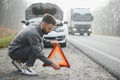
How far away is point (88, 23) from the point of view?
135ft

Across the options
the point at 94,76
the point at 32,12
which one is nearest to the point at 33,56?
the point at 94,76

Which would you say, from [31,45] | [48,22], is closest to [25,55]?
[31,45]

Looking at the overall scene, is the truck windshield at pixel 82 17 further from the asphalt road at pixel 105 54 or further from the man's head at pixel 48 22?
the man's head at pixel 48 22

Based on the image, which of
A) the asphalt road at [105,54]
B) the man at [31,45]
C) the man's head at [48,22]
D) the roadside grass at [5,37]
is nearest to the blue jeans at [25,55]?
the man at [31,45]

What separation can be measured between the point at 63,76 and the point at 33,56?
827 millimetres

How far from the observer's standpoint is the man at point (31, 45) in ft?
20.5

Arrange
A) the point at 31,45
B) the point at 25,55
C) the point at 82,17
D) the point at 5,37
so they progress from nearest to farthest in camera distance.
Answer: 1. the point at 31,45
2. the point at 25,55
3. the point at 5,37
4. the point at 82,17

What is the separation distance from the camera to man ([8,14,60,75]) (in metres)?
6.26

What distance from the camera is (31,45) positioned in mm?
6699

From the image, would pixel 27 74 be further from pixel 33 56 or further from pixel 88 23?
pixel 88 23

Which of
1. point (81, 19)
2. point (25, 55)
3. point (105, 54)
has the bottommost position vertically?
point (105, 54)

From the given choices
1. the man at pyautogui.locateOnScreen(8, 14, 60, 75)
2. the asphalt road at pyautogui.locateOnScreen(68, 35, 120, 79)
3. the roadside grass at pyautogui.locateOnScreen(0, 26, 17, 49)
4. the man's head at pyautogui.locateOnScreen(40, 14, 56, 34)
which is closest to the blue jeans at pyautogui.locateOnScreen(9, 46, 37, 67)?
the man at pyautogui.locateOnScreen(8, 14, 60, 75)

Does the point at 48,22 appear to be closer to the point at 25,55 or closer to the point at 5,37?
the point at 25,55

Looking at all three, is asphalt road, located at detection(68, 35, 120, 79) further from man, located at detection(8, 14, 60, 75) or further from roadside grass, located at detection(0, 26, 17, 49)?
roadside grass, located at detection(0, 26, 17, 49)
